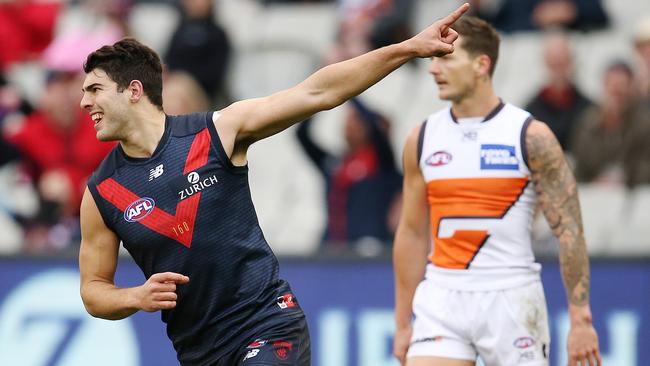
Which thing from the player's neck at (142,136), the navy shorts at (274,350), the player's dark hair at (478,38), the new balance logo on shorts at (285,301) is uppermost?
the player's dark hair at (478,38)

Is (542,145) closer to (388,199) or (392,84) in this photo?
(388,199)

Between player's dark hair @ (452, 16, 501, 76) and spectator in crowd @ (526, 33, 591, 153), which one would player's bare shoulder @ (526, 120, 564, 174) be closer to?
player's dark hair @ (452, 16, 501, 76)

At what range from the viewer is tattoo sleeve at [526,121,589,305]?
7023 mm

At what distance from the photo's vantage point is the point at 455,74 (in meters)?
7.27

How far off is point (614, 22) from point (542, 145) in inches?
213

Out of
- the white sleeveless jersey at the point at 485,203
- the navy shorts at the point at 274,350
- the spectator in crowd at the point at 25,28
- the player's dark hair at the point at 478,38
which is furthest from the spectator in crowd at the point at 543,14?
the navy shorts at the point at 274,350

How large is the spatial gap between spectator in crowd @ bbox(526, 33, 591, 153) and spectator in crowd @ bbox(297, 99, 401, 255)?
1.32 meters

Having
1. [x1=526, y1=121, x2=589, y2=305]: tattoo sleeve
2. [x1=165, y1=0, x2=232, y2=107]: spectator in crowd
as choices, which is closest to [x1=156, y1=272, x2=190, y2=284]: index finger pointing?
[x1=526, y1=121, x2=589, y2=305]: tattoo sleeve

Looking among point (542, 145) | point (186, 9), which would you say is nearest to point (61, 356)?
point (186, 9)

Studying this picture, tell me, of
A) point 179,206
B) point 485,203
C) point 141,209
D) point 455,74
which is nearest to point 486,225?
point 485,203

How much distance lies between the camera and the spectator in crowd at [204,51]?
11.9 metres

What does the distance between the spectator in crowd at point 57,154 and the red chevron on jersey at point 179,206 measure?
4227mm

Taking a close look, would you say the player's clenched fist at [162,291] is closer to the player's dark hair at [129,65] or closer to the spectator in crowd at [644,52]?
the player's dark hair at [129,65]

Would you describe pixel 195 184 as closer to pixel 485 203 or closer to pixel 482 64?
pixel 485 203
